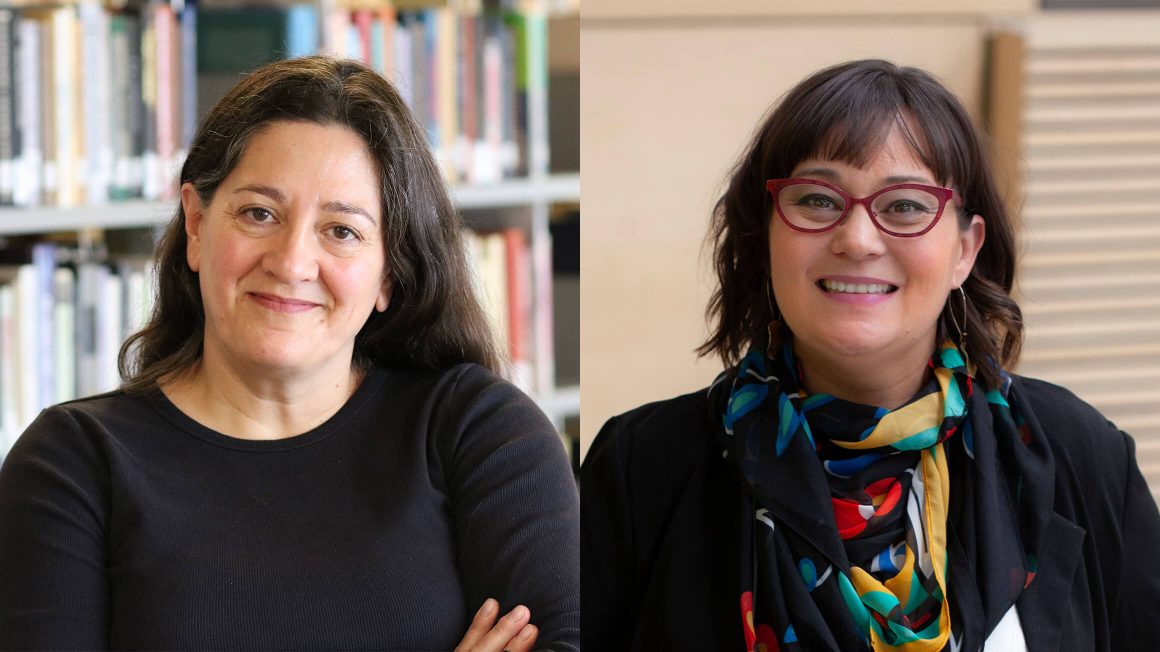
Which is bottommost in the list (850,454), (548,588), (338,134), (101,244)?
(548,588)

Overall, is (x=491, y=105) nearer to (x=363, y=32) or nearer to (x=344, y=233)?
(x=363, y=32)

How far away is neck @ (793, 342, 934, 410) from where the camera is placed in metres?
0.82

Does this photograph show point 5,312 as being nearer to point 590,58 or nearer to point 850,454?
point 590,58

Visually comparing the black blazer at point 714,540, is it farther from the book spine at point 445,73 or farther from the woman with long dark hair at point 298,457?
A: the book spine at point 445,73

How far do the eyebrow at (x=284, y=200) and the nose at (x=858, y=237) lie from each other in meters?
0.37

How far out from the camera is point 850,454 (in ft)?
2.72

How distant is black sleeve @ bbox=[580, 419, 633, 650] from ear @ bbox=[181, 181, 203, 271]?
0.37 metres

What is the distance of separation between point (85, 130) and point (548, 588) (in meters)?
1.26

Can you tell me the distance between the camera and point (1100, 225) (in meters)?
1.44

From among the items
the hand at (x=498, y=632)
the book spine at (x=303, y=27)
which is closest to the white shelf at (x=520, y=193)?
the book spine at (x=303, y=27)

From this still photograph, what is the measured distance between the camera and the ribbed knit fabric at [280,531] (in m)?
0.88

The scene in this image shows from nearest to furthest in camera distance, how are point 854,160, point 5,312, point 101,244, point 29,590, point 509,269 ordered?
point 854,160 < point 29,590 < point 5,312 < point 101,244 < point 509,269

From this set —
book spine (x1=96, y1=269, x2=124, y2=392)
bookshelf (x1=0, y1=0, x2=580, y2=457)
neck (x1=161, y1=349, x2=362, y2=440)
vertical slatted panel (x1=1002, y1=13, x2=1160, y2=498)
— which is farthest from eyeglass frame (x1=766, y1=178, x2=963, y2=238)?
book spine (x1=96, y1=269, x2=124, y2=392)

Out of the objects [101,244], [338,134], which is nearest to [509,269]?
[101,244]
